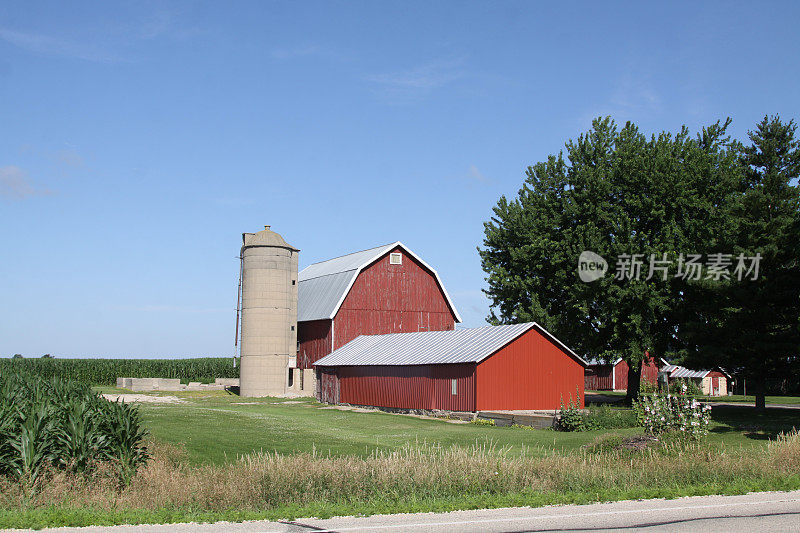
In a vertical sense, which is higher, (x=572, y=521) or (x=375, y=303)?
(x=375, y=303)

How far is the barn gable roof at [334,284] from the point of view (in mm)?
55281

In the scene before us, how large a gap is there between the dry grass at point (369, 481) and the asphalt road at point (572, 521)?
1701 mm

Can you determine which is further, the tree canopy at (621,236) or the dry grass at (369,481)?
the tree canopy at (621,236)

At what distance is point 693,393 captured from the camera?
23172mm

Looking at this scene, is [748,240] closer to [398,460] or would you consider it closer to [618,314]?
[618,314]

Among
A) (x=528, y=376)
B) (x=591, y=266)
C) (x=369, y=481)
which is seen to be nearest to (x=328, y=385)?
(x=528, y=376)

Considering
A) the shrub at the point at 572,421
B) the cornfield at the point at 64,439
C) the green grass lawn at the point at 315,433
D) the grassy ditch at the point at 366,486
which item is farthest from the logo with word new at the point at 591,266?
the cornfield at the point at 64,439

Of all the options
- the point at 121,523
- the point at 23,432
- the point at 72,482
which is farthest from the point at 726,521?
the point at 23,432

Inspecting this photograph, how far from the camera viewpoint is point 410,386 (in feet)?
134

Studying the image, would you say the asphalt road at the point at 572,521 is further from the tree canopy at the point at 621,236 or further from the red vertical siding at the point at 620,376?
the red vertical siding at the point at 620,376

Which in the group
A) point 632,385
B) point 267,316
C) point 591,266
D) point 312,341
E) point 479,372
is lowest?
point 632,385

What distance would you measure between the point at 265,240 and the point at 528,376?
85.7ft

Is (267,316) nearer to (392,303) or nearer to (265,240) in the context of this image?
(265,240)

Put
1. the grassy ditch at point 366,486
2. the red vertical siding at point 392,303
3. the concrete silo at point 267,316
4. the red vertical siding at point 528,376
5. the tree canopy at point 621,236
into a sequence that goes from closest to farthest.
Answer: the grassy ditch at point 366,486
the red vertical siding at point 528,376
the tree canopy at point 621,236
the red vertical siding at point 392,303
the concrete silo at point 267,316
